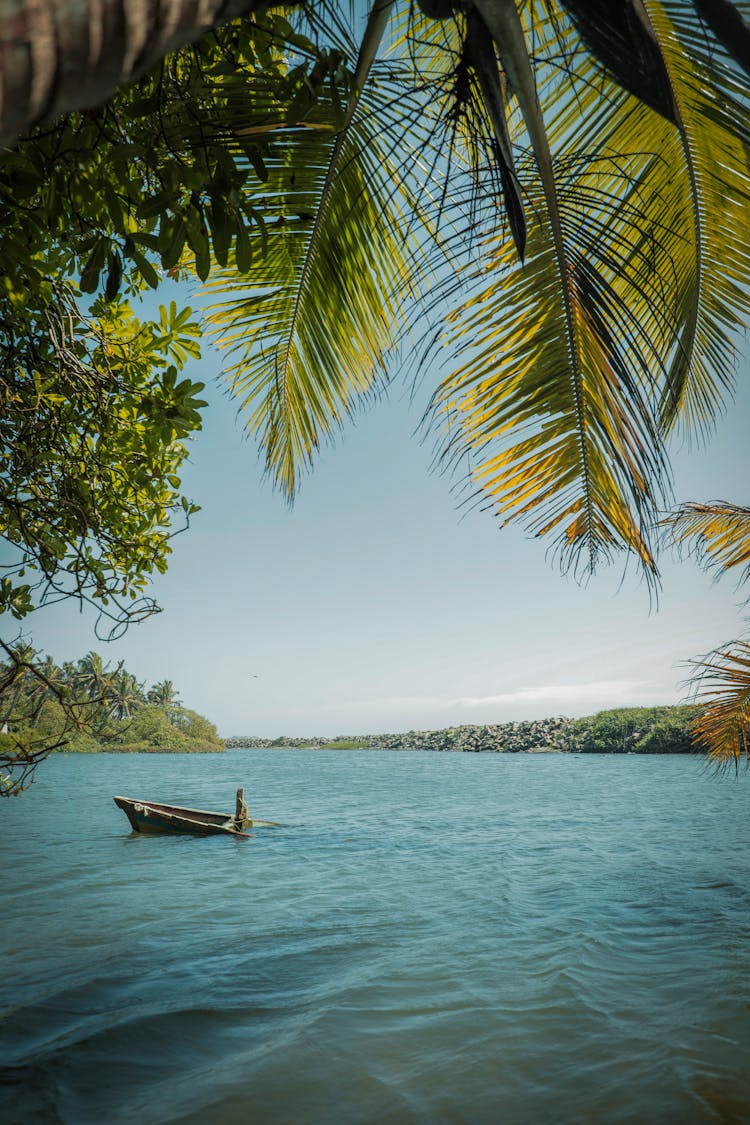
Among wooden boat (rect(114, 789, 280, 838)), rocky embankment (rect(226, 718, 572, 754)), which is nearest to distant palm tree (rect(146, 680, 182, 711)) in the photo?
rocky embankment (rect(226, 718, 572, 754))

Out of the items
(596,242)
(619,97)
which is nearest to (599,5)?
(596,242)

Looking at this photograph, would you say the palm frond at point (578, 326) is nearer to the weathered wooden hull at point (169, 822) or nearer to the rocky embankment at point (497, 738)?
the weathered wooden hull at point (169, 822)

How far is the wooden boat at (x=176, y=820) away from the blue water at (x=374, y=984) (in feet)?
1.66

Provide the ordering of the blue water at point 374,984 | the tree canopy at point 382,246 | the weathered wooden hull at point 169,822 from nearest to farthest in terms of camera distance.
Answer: the tree canopy at point 382,246, the blue water at point 374,984, the weathered wooden hull at point 169,822

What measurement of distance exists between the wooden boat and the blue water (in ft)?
1.66

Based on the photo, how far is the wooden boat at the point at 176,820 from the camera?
17.5 meters

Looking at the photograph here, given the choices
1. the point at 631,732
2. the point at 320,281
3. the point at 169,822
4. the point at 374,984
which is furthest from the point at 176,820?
the point at 631,732

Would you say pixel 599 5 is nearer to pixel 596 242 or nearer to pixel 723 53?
pixel 723 53

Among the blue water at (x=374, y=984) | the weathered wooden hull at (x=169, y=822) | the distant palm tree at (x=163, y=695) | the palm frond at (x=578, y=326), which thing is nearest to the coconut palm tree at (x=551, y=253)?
the palm frond at (x=578, y=326)

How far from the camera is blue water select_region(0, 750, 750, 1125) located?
472cm

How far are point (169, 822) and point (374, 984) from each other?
475 inches

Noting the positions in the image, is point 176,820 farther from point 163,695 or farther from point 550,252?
point 163,695

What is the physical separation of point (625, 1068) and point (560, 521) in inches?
165

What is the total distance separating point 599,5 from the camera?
2.18 metres
